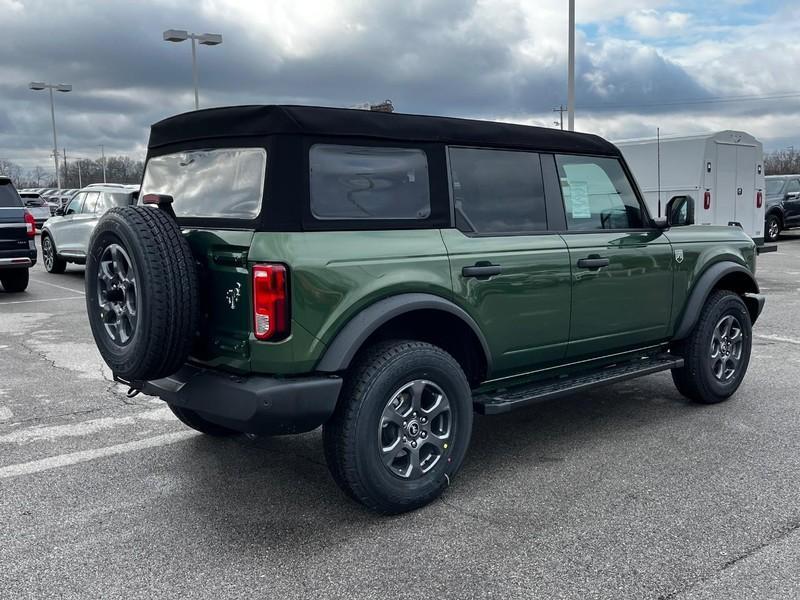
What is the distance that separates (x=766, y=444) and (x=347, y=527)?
8.68ft

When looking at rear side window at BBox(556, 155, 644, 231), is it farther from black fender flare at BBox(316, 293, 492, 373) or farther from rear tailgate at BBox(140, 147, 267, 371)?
rear tailgate at BBox(140, 147, 267, 371)

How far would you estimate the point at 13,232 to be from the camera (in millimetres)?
11391

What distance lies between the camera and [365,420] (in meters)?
3.55

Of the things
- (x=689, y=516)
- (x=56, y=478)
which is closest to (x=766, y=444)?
(x=689, y=516)

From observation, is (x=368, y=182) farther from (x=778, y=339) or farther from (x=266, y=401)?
(x=778, y=339)

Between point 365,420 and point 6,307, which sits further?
point 6,307

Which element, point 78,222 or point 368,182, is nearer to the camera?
point 368,182

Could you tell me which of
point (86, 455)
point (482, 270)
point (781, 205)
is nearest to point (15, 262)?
point (86, 455)

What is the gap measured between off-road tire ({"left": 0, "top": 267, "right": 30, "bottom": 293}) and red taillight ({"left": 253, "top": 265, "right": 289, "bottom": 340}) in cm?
1013

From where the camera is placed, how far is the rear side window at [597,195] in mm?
4738

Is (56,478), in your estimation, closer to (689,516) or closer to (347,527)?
(347,527)

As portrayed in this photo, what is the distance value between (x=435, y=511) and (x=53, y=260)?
1329 centimetres

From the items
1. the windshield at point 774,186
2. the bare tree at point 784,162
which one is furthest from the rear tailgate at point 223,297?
the bare tree at point 784,162

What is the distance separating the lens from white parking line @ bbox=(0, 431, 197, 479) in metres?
4.41
